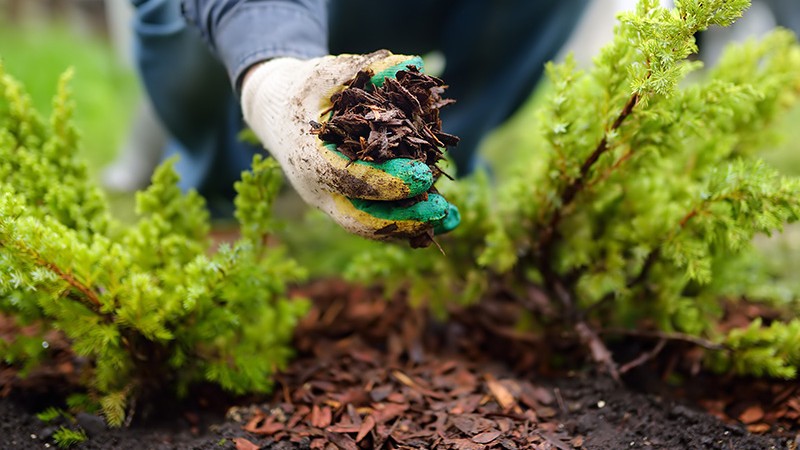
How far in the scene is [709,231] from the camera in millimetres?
1631

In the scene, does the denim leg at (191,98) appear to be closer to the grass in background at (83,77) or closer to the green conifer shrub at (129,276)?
the green conifer shrub at (129,276)

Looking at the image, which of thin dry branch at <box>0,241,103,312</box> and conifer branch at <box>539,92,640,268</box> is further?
conifer branch at <box>539,92,640,268</box>

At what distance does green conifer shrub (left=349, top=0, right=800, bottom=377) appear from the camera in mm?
1533

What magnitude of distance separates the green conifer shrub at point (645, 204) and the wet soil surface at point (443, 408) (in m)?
0.11

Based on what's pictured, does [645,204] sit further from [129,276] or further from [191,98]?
[191,98]

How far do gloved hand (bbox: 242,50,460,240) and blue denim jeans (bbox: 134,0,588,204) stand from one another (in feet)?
4.04

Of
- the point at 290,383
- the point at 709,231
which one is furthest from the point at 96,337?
the point at 709,231

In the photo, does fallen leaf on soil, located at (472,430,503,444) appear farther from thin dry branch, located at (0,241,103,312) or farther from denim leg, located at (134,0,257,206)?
denim leg, located at (134,0,257,206)

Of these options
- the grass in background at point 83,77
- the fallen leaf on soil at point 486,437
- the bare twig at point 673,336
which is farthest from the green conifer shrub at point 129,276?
the grass in background at point 83,77

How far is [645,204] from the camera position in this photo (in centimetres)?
184

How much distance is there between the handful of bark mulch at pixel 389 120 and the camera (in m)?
1.29

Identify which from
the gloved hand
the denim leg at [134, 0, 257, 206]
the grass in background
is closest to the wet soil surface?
the gloved hand

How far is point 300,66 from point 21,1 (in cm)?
758

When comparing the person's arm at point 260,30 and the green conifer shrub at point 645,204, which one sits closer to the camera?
the green conifer shrub at point 645,204
